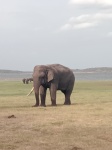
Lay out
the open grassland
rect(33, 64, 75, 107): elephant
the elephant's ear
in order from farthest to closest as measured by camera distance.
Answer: the elephant's ear, rect(33, 64, 75, 107): elephant, the open grassland

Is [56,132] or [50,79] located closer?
[56,132]

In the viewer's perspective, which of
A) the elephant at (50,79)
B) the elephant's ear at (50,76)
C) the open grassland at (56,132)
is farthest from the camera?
the elephant's ear at (50,76)

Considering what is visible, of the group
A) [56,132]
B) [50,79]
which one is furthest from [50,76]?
[56,132]

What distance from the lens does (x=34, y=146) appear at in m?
10.8

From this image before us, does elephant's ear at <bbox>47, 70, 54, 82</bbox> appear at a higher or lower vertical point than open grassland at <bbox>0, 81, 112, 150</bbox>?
higher

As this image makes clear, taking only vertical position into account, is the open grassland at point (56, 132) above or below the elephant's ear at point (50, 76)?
below

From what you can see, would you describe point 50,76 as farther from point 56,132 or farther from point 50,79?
point 56,132

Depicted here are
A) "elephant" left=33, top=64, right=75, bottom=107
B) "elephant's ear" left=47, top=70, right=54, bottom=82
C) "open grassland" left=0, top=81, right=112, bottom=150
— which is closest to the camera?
"open grassland" left=0, top=81, right=112, bottom=150

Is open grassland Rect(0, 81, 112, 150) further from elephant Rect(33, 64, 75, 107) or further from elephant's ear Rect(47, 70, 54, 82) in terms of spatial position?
elephant's ear Rect(47, 70, 54, 82)

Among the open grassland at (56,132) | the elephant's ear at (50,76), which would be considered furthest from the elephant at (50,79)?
the open grassland at (56,132)

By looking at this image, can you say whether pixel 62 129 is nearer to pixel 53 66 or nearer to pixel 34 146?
pixel 34 146

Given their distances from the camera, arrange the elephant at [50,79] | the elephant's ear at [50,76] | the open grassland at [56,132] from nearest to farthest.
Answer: the open grassland at [56,132]
the elephant at [50,79]
the elephant's ear at [50,76]

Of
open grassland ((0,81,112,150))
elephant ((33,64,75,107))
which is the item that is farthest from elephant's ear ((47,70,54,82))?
open grassland ((0,81,112,150))

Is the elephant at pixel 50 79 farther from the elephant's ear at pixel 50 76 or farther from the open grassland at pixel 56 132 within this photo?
the open grassland at pixel 56 132
